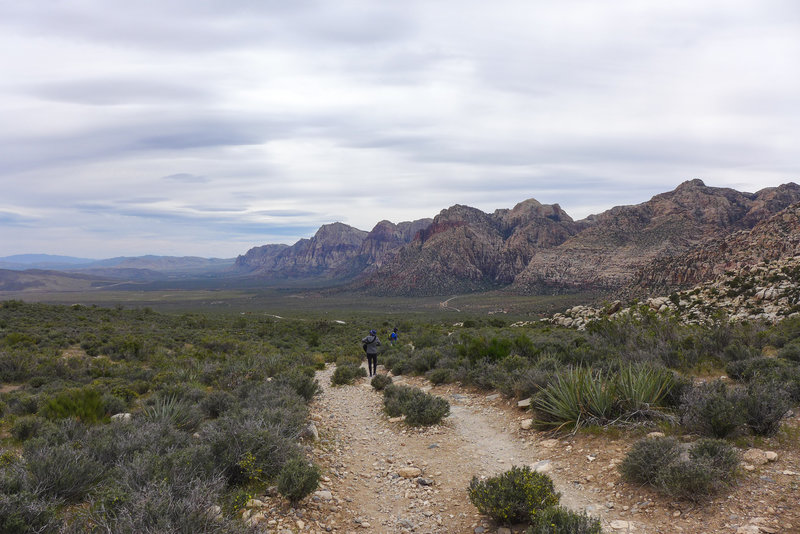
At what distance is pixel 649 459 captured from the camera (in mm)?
4613

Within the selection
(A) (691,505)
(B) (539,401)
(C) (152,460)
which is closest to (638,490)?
(A) (691,505)

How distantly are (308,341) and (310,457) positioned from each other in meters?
20.4

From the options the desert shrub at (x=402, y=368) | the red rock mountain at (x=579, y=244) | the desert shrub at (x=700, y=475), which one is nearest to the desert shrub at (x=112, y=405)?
the desert shrub at (x=402, y=368)

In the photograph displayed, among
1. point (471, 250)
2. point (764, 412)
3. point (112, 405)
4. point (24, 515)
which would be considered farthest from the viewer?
→ point (471, 250)

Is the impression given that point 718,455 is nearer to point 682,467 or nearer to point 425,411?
point 682,467

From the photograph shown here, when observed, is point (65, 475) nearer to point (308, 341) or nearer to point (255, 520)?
point (255, 520)

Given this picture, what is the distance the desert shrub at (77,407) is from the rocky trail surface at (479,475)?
14.4 feet

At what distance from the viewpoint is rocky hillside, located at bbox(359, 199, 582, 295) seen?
4902 inches

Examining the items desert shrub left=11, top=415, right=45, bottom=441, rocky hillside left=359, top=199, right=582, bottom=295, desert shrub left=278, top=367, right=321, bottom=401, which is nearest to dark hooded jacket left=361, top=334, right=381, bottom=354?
desert shrub left=278, top=367, right=321, bottom=401

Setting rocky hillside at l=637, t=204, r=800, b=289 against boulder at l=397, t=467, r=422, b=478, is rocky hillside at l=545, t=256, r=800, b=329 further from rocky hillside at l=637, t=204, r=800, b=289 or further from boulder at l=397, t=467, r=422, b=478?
boulder at l=397, t=467, r=422, b=478

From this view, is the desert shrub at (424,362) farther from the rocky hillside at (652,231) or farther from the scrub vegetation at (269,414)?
the rocky hillside at (652,231)

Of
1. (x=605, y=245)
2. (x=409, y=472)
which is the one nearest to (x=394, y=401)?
(x=409, y=472)

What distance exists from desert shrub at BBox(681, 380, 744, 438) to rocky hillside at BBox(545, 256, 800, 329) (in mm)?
11186

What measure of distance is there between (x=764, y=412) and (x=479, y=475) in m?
4.13
